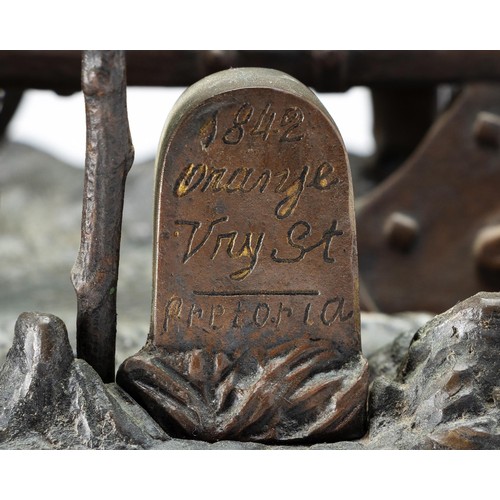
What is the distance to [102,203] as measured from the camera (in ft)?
4.80

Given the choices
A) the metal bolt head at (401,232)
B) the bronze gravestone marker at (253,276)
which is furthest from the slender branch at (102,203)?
the metal bolt head at (401,232)

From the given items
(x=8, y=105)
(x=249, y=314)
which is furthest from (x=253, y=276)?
(x=8, y=105)

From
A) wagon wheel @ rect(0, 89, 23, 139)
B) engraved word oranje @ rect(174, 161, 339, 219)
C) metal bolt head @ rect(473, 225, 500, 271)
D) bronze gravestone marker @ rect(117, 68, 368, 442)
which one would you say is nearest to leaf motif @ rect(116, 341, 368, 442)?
bronze gravestone marker @ rect(117, 68, 368, 442)

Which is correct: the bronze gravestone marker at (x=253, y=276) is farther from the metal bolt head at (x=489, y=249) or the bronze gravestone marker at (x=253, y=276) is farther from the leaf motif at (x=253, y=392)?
the metal bolt head at (x=489, y=249)

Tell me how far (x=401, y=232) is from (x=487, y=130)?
0.21 m

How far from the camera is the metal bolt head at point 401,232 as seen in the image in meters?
2.25

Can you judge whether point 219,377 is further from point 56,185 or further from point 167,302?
point 56,185

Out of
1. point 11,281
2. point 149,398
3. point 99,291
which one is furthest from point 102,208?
point 11,281

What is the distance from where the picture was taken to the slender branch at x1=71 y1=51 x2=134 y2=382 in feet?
4.67

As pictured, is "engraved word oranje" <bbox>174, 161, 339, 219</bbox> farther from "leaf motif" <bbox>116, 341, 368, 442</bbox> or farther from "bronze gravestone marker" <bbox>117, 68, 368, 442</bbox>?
"leaf motif" <bbox>116, 341, 368, 442</bbox>

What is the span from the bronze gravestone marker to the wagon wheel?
1.04 meters

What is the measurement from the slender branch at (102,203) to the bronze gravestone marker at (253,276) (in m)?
0.04

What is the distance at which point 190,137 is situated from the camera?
1.42m

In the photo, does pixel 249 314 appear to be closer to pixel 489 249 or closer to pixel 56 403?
pixel 56 403
